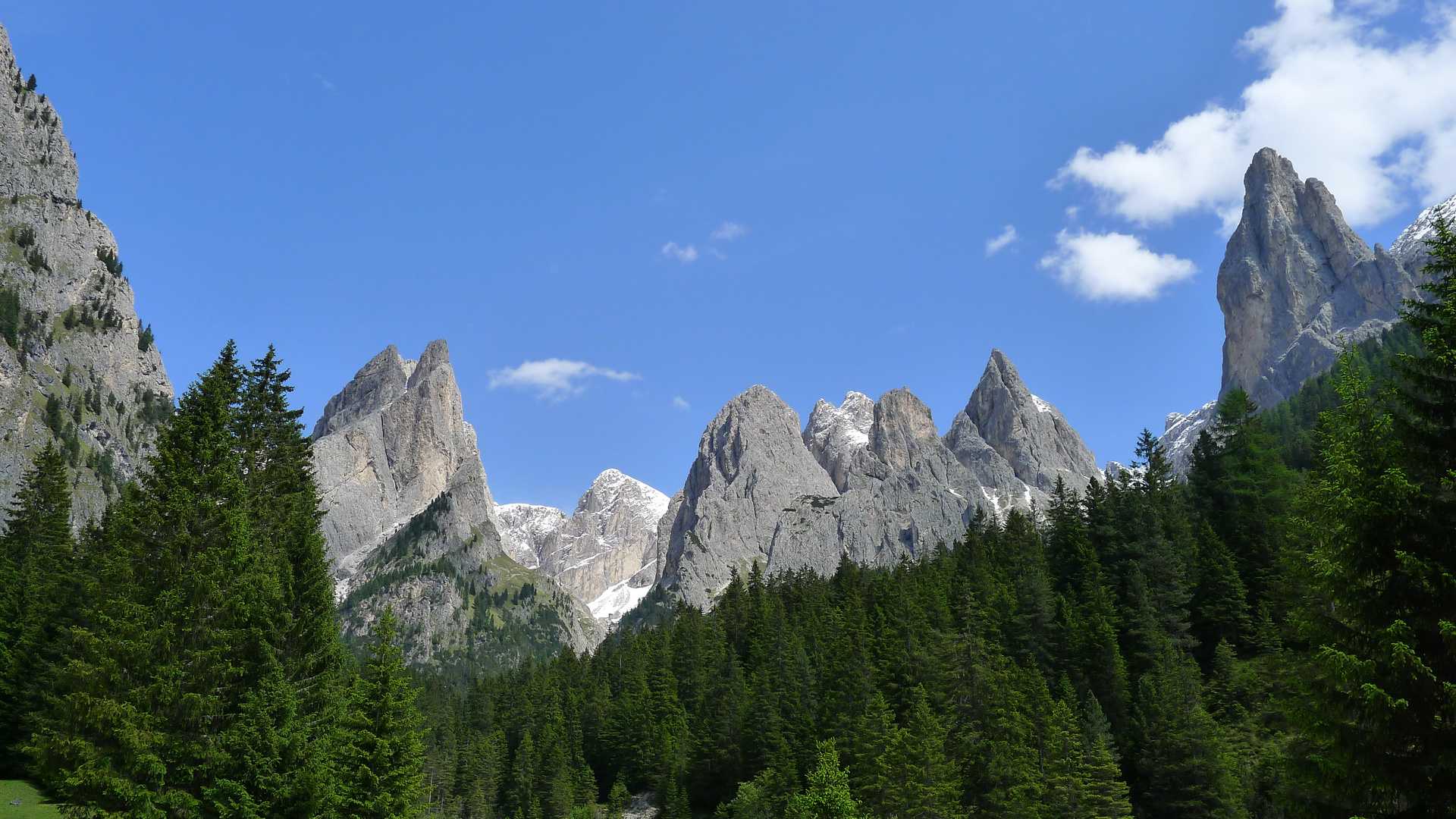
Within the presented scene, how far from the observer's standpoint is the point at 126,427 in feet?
552

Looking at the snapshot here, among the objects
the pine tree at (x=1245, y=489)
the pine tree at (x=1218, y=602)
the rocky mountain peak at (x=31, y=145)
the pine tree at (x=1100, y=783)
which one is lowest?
the pine tree at (x=1100, y=783)

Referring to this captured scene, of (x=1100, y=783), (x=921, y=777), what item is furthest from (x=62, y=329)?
(x=1100, y=783)

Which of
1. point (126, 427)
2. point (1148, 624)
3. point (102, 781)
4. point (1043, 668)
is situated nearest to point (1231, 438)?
point (1148, 624)

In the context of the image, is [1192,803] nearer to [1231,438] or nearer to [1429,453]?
[1429,453]

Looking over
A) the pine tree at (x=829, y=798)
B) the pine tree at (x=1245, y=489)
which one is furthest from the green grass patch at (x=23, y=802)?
the pine tree at (x=1245, y=489)

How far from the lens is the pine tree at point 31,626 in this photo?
40969 millimetres

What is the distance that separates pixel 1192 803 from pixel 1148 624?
15.1 m

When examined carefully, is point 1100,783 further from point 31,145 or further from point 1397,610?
point 31,145

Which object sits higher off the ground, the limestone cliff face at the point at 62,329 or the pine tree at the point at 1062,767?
the limestone cliff face at the point at 62,329

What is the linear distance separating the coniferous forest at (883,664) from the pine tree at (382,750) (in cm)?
11

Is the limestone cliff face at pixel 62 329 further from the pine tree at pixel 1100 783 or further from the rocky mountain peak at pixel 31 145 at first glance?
the pine tree at pixel 1100 783

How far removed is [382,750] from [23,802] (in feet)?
61.0

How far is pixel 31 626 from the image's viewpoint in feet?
143

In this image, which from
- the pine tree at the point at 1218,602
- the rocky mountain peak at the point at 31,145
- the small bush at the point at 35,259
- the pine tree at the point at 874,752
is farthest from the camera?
the rocky mountain peak at the point at 31,145
